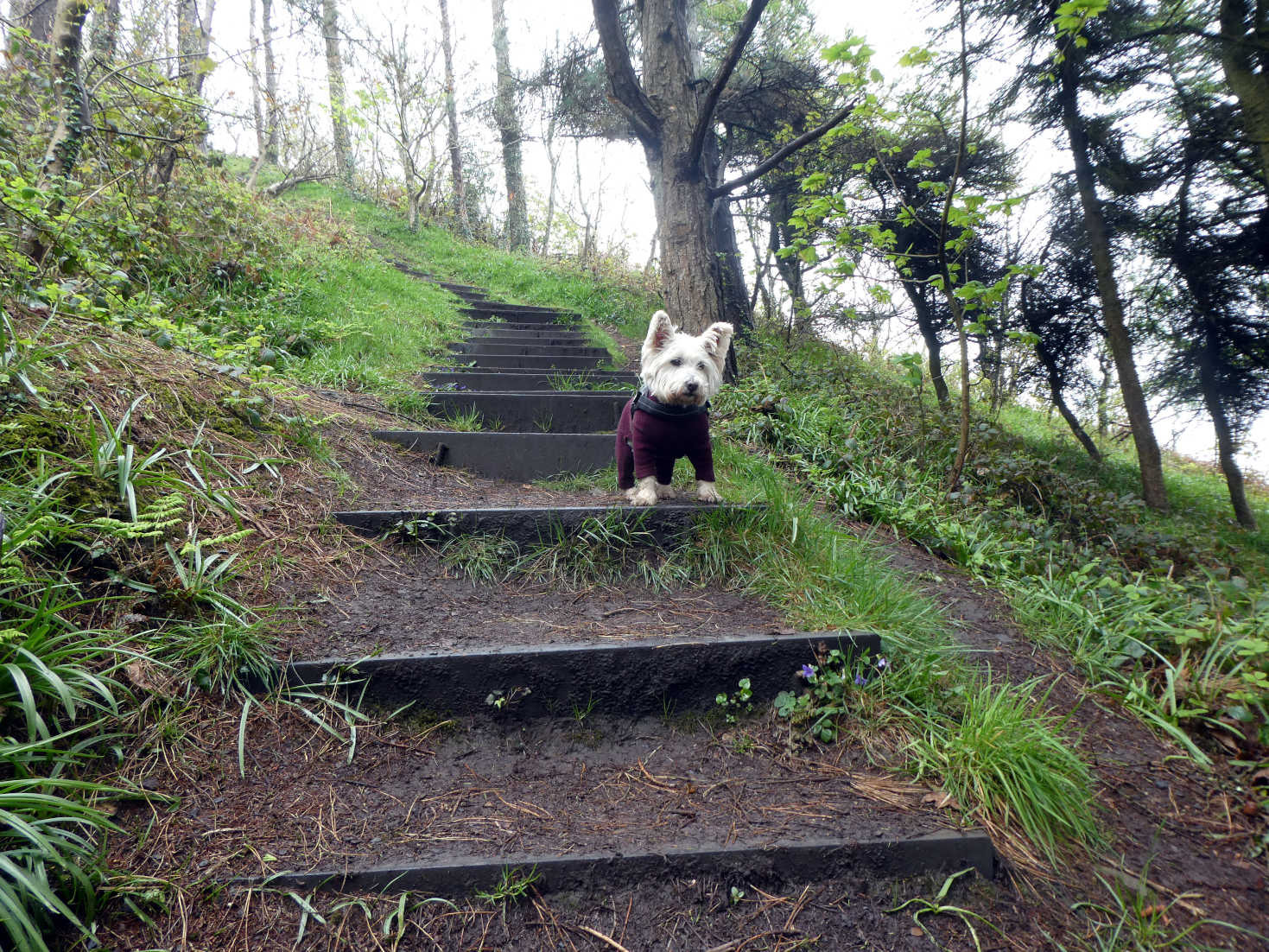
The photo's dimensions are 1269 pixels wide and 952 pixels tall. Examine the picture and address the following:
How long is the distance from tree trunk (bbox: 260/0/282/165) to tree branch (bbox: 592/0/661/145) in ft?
8.63

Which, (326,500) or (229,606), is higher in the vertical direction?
(326,500)

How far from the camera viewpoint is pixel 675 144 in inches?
236

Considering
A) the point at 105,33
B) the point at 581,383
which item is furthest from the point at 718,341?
the point at 105,33

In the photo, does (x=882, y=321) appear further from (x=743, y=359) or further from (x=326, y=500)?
(x=326, y=500)

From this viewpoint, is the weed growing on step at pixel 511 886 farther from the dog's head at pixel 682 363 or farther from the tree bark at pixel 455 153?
the tree bark at pixel 455 153

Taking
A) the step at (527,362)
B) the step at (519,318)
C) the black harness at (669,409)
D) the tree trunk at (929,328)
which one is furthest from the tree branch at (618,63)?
the tree trunk at (929,328)

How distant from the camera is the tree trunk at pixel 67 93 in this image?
12.0 ft

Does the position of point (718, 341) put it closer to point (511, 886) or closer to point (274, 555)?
point (274, 555)

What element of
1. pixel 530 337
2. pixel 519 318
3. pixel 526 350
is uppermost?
pixel 519 318

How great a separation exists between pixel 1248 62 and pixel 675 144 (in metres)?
4.86

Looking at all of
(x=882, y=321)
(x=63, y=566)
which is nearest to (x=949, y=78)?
(x=882, y=321)

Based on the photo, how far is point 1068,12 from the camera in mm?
3434

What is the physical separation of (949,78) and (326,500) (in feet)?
20.9

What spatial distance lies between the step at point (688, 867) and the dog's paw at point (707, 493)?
1.71 m
